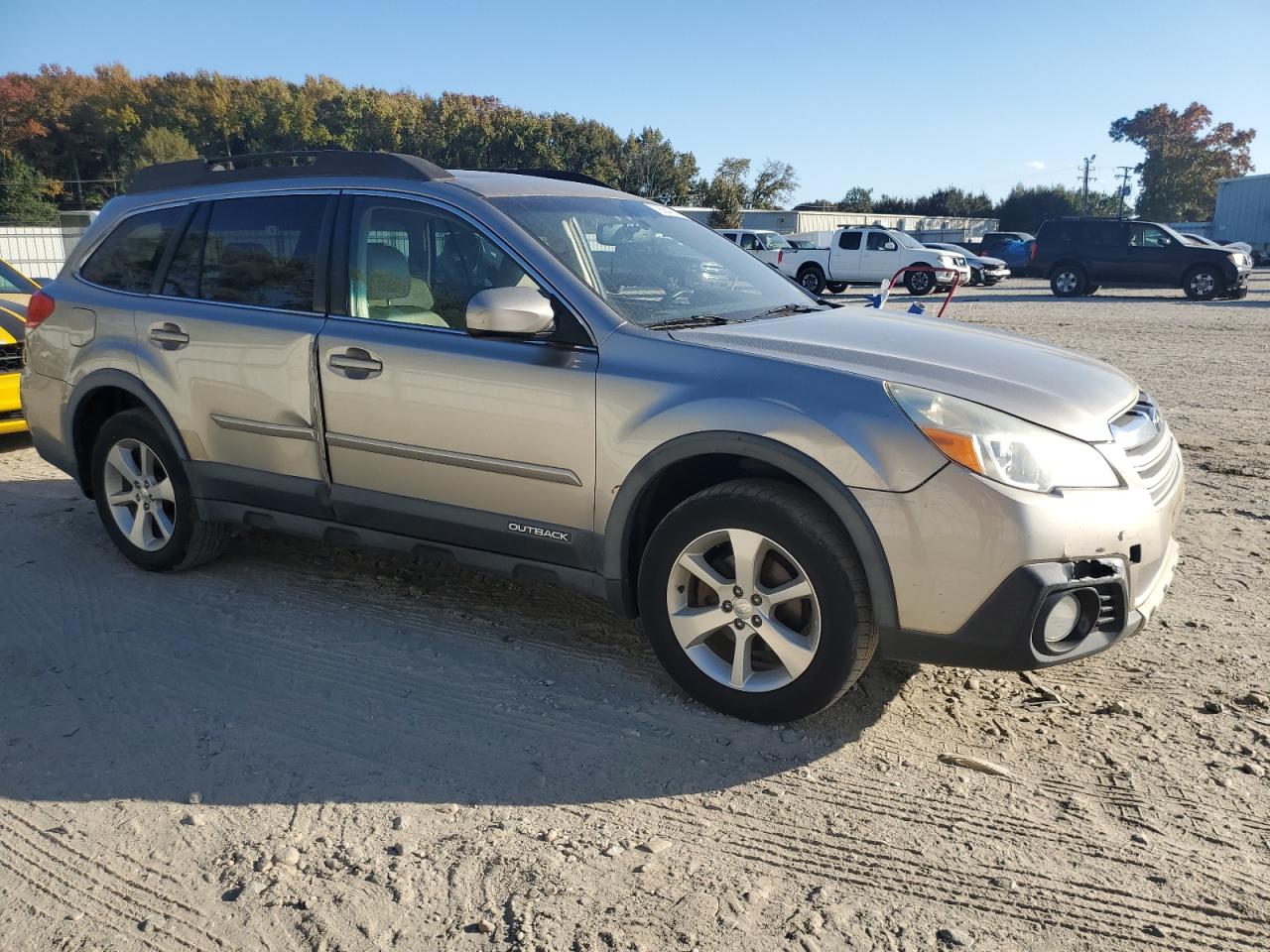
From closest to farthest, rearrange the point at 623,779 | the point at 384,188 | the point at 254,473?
the point at 623,779 → the point at 384,188 → the point at 254,473

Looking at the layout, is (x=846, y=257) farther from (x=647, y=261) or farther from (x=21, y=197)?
(x=21, y=197)

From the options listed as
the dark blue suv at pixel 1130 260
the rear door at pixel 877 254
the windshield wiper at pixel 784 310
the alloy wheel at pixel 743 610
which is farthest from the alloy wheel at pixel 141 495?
the rear door at pixel 877 254

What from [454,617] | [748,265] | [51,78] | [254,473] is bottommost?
[454,617]

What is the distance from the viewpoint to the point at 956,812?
3.01 meters

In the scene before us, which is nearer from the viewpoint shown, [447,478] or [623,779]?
[623,779]

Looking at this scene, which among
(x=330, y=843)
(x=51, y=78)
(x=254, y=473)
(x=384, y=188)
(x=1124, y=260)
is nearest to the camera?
(x=330, y=843)

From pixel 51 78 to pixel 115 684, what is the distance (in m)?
91.6

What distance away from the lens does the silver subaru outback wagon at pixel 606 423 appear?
309 centimetres

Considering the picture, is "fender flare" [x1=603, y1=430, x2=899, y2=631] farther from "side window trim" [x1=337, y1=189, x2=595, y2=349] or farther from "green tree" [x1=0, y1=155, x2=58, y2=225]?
"green tree" [x1=0, y1=155, x2=58, y2=225]

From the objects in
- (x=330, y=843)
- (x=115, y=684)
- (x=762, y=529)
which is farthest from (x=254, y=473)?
(x=762, y=529)

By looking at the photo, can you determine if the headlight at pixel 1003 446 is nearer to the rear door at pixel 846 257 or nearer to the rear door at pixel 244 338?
the rear door at pixel 244 338

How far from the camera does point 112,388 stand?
5.12 metres

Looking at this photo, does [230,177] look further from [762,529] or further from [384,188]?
[762,529]

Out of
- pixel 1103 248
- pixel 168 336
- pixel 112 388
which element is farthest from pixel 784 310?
pixel 1103 248
